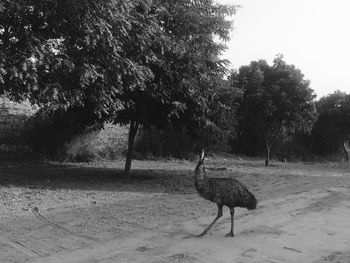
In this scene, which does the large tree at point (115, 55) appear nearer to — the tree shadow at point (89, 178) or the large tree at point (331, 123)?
the tree shadow at point (89, 178)

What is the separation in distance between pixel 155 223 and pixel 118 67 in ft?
13.6

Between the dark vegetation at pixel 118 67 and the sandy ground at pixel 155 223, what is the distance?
86.5 inches

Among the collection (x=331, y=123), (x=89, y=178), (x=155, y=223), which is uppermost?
(x=331, y=123)

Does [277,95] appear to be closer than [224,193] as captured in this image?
No

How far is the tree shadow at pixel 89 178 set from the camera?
1416cm

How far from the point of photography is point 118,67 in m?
11.8

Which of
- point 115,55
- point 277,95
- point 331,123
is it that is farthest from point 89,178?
point 331,123

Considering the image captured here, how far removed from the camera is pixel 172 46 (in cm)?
1342

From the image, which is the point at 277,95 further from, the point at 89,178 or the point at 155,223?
the point at 155,223

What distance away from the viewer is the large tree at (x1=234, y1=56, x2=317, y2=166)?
88.0 ft

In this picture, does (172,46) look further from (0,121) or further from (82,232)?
(0,121)

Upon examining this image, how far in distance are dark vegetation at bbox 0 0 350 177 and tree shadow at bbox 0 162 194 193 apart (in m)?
1.18

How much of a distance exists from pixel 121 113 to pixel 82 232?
6938 millimetres

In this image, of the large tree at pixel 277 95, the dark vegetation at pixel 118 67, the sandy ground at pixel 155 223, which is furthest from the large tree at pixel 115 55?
the large tree at pixel 277 95
